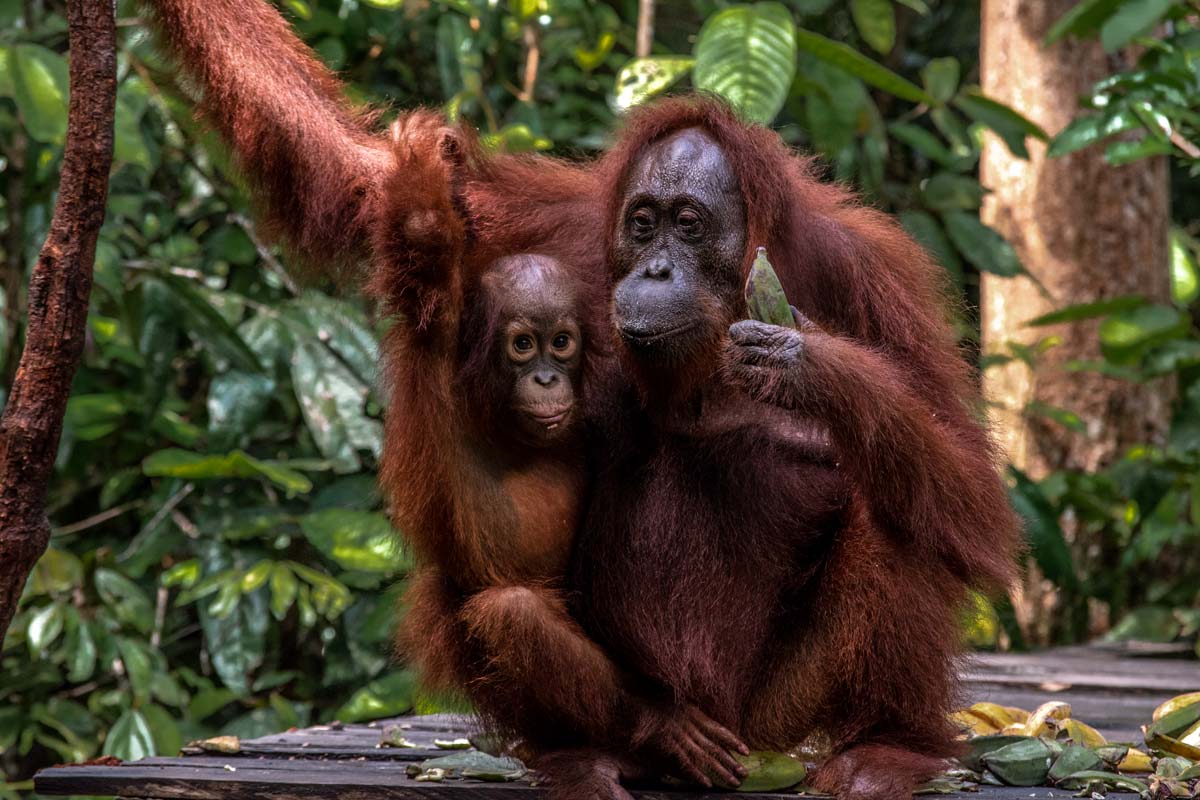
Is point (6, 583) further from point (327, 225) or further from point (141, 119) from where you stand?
point (141, 119)

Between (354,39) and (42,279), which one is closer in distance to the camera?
(42,279)

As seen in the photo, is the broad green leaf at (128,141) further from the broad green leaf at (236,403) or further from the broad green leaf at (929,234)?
the broad green leaf at (929,234)

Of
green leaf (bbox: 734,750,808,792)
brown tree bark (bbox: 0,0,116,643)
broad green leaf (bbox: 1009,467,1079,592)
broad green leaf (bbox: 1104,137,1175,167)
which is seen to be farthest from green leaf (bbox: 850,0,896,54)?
brown tree bark (bbox: 0,0,116,643)

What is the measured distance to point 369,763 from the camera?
2674 mm

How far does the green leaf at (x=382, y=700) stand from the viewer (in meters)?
3.49

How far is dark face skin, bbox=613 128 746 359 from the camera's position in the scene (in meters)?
2.20

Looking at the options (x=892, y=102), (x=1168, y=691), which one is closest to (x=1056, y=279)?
(x=892, y=102)

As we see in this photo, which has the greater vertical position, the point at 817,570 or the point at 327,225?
the point at 327,225

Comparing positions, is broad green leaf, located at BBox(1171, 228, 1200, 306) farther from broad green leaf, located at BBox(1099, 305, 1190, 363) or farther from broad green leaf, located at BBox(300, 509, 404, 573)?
broad green leaf, located at BBox(300, 509, 404, 573)

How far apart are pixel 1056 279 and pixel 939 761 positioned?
3716 millimetres

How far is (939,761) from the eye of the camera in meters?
2.27

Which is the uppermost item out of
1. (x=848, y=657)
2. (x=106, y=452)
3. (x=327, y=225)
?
(x=327, y=225)

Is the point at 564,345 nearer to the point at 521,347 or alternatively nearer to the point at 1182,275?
the point at 521,347

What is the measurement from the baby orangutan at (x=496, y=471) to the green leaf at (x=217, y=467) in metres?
1.17
